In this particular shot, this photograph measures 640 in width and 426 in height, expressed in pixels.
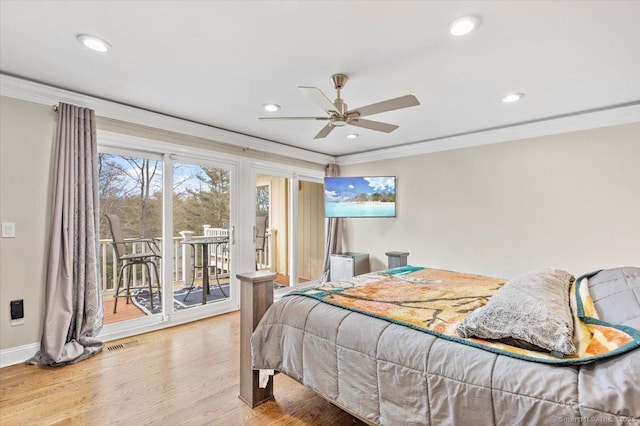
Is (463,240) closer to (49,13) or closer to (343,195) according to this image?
(343,195)

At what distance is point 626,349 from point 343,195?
417 centimetres

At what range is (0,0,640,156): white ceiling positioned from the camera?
176 cm

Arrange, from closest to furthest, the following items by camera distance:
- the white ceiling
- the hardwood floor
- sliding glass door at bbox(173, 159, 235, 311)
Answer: the white ceiling → the hardwood floor → sliding glass door at bbox(173, 159, 235, 311)

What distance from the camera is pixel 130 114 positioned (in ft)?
10.6

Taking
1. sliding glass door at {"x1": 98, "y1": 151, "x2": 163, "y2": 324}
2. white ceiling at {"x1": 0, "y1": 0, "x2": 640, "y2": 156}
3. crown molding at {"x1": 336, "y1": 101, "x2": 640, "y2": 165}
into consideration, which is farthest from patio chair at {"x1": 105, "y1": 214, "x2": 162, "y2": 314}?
crown molding at {"x1": 336, "y1": 101, "x2": 640, "y2": 165}

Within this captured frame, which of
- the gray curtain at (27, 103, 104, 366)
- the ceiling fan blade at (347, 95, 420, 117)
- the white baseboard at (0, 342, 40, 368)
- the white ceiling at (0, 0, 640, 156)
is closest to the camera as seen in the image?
the white ceiling at (0, 0, 640, 156)

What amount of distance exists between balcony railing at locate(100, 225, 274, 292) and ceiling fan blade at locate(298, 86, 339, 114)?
2.47m

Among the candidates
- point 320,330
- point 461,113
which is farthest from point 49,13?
point 461,113

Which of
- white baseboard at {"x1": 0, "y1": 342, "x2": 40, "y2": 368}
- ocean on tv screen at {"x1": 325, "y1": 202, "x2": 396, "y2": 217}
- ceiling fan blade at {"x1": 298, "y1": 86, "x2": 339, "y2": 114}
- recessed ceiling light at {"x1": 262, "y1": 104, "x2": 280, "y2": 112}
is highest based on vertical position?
recessed ceiling light at {"x1": 262, "y1": 104, "x2": 280, "y2": 112}

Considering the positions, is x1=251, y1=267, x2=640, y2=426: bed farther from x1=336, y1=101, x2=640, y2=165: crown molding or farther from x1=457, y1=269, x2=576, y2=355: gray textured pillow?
x1=336, y1=101, x2=640, y2=165: crown molding

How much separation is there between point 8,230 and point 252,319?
234 cm

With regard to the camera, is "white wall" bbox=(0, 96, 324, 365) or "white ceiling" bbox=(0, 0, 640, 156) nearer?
"white ceiling" bbox=(0, 0, 640, 156)

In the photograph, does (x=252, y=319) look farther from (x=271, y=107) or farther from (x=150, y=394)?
(x=271, y=107)

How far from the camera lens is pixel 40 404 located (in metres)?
2.06
